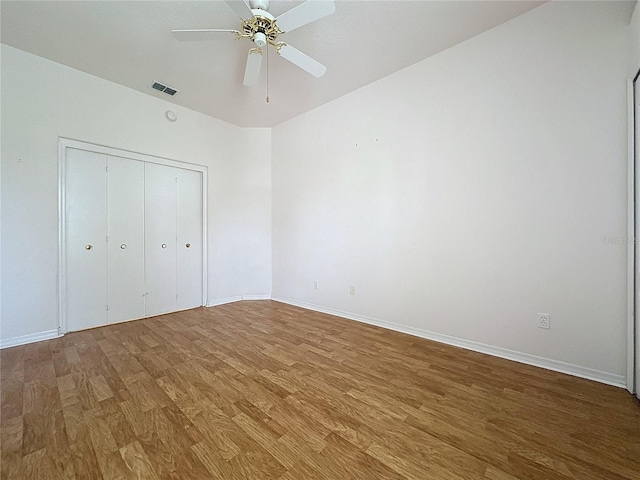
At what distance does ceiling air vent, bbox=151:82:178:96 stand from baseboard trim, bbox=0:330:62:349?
3.02m

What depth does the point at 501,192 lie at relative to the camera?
7.16ft

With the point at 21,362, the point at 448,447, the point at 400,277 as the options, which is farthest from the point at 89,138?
the point at 448,447

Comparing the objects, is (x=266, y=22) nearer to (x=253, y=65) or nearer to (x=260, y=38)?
(x=260, y=38)

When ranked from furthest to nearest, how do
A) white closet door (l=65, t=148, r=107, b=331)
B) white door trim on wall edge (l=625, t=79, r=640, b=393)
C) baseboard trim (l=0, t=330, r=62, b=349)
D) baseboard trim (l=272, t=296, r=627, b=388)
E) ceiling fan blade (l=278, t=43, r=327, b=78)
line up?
white closet door (l=65, t=148, r=107, b=331) < baseboard trim (l=0, t=330, r=62, b=349) < ceiling fan blade (l=278, t=43, r=327, b=78) < baseboard trim (l=272, t=296, r=627, b=388) < white door trim on wall edge (l=625, t=79, r=640, b=393)

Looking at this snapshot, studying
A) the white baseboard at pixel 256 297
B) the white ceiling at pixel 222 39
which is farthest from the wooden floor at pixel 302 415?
the white ceiling at pixel 222 39

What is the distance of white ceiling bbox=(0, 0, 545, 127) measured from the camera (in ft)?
6.53

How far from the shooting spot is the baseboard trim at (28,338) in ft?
7.80

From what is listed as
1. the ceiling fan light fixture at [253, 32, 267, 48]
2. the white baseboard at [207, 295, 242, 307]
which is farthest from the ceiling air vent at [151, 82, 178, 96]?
the white baseboard at [207, 295, 242, 307]

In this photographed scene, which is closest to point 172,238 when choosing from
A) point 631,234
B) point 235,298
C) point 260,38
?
point 235,298

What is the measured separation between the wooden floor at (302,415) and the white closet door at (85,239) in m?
0.51

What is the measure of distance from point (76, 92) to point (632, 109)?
16.5 ft

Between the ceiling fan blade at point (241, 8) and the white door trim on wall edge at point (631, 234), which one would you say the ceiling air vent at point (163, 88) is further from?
the white door trim on wall edge at point (631, 234)

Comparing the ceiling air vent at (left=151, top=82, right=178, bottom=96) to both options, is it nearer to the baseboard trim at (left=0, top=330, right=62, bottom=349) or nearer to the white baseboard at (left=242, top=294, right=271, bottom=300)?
the baseboard trim at (left=0, top=330, right=62, bottom=349)

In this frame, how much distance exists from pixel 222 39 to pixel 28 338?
11.5ft
